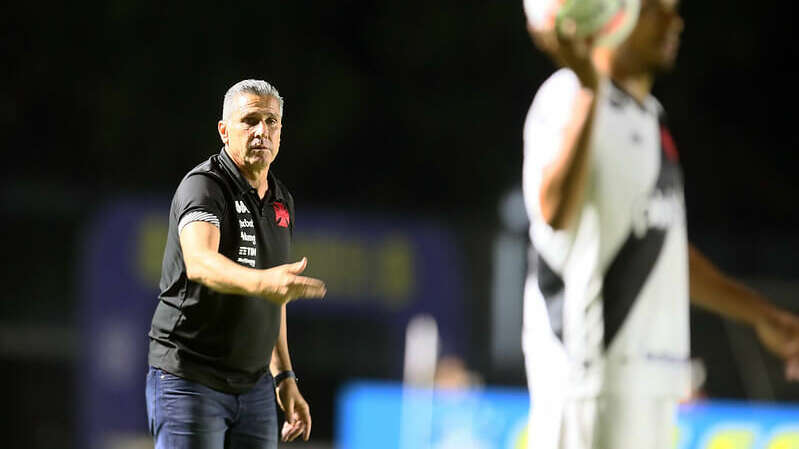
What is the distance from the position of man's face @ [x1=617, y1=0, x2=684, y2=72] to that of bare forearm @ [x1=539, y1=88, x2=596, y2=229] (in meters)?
0.23

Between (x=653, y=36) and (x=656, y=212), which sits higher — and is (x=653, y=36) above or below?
above

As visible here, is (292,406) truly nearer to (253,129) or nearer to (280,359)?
(280,359)

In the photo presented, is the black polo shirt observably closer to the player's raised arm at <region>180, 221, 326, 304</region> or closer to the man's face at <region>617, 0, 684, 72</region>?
the player's raised arm at <region>180, 221, 326, 304</region>

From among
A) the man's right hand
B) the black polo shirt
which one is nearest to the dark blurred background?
the black polo shirt

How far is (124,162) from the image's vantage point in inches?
582

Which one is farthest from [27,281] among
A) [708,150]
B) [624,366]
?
[624,366]

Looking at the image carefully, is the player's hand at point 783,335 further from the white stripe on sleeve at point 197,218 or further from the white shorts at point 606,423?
the white stripe on sleeve at point 197,218

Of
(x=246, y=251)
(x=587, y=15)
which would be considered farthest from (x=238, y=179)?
(x=587, y=15)

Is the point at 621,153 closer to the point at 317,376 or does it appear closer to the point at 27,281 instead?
the point at 317,376

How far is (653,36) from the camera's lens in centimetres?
274

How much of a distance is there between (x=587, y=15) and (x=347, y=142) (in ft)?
45.3

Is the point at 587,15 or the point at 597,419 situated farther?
the point at 597,419

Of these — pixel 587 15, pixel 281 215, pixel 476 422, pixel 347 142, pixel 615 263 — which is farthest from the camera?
pixel 347 142

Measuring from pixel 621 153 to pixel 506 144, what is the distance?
13711mm
